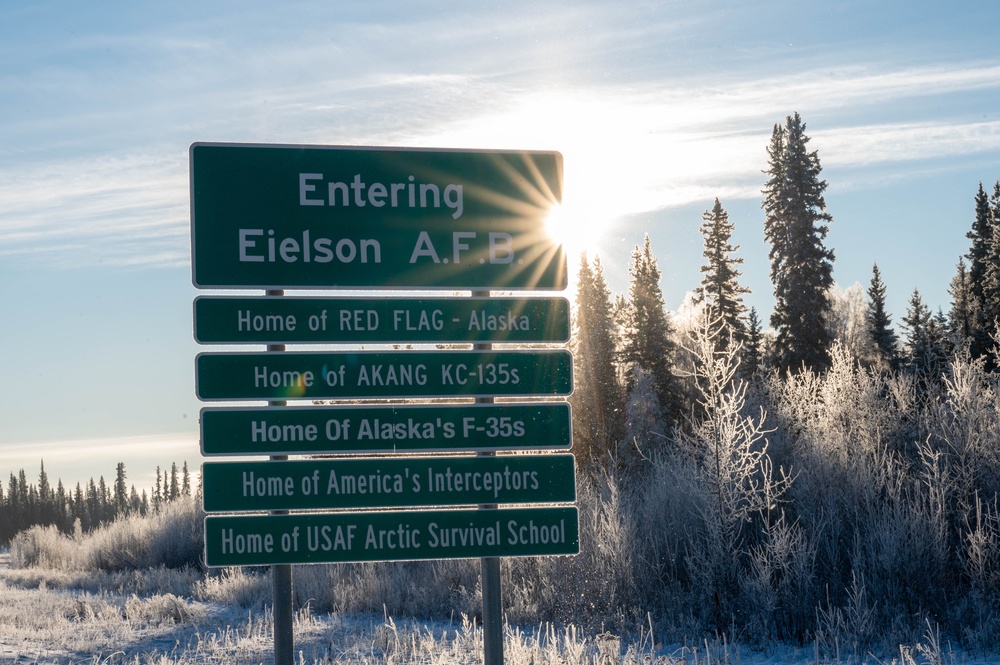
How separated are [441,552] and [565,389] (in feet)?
3.76

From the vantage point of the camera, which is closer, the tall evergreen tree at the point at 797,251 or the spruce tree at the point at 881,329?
the tall evergreen tree at the point at 797,251

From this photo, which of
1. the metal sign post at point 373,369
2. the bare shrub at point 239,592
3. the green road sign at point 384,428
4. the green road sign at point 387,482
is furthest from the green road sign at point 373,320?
the bare shrub at point 239,592

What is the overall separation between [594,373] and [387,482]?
43460mm

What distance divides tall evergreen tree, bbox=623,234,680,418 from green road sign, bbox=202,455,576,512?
1593 inches

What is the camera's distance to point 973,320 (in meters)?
53.3

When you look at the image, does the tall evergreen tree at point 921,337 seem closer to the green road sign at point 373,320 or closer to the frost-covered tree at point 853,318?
the frost-covered tree at point 853,318

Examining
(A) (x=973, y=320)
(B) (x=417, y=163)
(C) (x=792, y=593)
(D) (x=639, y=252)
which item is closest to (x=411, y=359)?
(B) (x=417, y=163)

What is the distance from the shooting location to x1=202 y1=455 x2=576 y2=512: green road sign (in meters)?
5.21

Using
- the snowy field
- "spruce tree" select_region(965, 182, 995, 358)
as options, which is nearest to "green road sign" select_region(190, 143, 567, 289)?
the snowy field

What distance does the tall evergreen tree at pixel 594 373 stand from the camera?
46.9 meters

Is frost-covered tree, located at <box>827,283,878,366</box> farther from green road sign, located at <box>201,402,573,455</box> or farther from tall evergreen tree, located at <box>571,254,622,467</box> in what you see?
green road sign, located at <box>201,402,573,455</box>

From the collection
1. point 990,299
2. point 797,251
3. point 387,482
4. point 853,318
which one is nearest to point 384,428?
point 387,482

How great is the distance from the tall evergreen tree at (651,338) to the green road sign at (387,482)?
40.5 metres

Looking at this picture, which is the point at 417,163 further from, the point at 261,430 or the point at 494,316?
the point at 261,430
